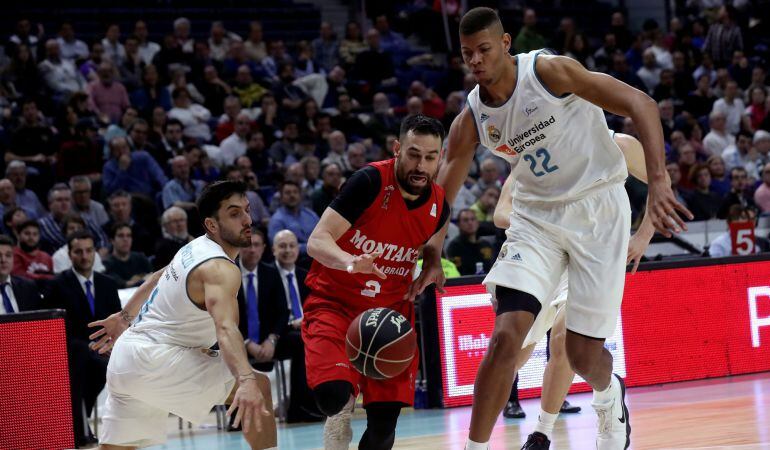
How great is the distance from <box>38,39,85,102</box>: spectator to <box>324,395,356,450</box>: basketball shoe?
8879mm

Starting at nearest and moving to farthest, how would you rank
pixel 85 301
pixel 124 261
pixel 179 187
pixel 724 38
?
pixel 85 301
pixel 124 261
pixel 179 187
pixel 724 38

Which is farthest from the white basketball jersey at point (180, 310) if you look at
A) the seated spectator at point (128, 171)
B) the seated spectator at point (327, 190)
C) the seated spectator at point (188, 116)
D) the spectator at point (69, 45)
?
the spectator at point (69, 45)

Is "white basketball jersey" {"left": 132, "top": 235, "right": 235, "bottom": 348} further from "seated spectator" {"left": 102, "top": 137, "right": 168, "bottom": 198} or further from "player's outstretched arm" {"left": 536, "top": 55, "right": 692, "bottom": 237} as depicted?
"seated spectator" {"left": 102, "top": 137, "right": 168, "bottom": 198}

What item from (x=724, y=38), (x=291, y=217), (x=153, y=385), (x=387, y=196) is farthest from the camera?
(x=724, y=38)

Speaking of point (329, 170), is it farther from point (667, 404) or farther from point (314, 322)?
point (314, 322)

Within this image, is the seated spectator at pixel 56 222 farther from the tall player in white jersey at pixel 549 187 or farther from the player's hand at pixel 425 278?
the tall player in white jersey at pixel 549 187

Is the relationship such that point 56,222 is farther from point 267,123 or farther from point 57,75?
point 267,123

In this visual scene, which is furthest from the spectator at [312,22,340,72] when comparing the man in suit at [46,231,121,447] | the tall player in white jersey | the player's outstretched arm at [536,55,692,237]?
the player's outstretched arm at [536,55,692,237]

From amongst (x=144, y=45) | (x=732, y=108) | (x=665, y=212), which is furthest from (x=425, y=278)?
(x=732, y=108)

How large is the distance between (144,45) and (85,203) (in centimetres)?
392

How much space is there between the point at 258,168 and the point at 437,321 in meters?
4.90

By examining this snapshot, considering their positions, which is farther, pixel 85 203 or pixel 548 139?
pixel 85 203

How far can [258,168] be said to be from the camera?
13289 millimetres

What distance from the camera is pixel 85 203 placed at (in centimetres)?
1130
